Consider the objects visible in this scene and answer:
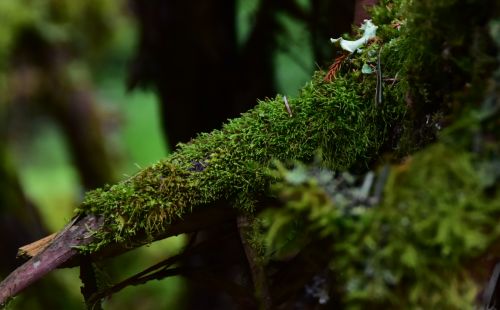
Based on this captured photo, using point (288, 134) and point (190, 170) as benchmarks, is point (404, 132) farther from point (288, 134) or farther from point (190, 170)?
point (190, 170)

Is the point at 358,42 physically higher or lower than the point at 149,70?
lower

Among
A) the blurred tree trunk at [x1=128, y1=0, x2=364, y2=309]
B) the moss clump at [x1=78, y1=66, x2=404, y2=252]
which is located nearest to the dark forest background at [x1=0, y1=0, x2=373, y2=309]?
the blurred tree trunk at [x1=128, y1=0, x2=364, y2=309]

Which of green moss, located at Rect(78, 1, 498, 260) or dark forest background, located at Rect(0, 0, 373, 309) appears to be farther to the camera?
dark forest background, located at Rect(0, 0, 373, 309)

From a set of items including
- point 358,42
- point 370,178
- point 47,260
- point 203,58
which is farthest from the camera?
point 203,58

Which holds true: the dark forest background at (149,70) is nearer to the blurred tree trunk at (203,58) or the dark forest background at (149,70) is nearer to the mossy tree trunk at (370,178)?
the blurred tree trunk at (203,58)

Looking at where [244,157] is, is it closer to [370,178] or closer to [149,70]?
[370,178]

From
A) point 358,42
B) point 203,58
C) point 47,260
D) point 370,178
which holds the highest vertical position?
point 203,58

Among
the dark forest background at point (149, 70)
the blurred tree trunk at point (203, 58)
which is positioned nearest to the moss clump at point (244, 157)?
the dark forest background at point (149, 70)

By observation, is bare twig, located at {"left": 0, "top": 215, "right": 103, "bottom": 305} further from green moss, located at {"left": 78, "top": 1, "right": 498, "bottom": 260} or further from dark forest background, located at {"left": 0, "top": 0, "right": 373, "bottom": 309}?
dark forest background, located at {"left": 0, "top": 0, "right": 373, "bottom": 309}

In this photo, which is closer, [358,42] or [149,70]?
[358,42]

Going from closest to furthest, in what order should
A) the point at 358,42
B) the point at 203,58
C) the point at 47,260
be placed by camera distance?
1. the point at 47,260
2. the point at 358,42
3. the point at 203,58

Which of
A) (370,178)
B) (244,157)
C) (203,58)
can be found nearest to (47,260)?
(244,157)
